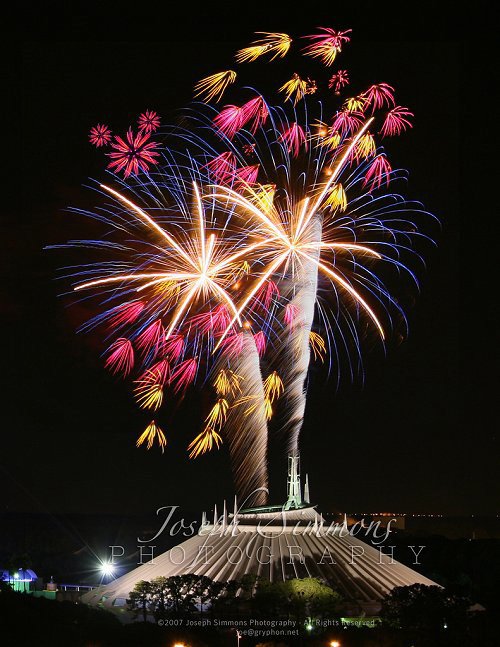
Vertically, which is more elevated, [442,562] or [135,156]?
[135,156]

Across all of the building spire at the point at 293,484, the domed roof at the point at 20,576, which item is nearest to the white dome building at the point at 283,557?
the building spire at the point at 293,484

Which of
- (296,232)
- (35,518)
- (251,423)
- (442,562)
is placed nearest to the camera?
(296,232)

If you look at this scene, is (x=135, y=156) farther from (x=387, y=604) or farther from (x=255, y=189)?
(x=387, y=604)

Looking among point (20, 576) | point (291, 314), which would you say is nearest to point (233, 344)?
point (291, 314)

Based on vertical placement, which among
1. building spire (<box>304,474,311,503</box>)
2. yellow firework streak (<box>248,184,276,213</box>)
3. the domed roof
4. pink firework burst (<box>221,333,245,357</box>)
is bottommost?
the domed roof

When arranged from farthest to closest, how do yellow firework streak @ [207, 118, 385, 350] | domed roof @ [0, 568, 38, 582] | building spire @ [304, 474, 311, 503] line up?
domed roof @ [0, 568, 38, 582]
building spire @ [304, 474, 311, 503]
yellow firework streak @ [207, 118, 385, 350]

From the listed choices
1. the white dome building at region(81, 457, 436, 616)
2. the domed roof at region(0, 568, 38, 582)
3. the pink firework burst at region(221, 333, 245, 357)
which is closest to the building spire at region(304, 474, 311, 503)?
the white dome building at region(81, 457, 436, 616)

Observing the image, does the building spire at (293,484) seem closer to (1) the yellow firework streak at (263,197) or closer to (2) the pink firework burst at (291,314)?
(2) the pink firework burst at (291,314)

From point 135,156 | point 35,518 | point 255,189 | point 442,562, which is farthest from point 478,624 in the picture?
point 35,518

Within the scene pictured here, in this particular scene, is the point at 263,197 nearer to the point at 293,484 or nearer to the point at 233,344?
the point at 233,344

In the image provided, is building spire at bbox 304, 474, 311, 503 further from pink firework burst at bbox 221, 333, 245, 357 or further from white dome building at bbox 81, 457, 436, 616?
pink firework burst at bbox 221, 333, 245, 357

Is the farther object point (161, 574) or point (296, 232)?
point (161, 574)
